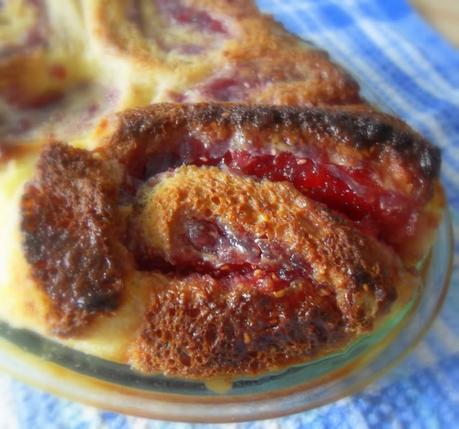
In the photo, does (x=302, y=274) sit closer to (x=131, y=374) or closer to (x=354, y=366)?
(x=354, y=366)

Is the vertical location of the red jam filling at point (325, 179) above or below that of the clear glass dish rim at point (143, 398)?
above

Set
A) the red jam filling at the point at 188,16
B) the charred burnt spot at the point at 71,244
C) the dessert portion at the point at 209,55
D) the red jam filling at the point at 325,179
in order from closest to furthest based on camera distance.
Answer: the charred burnt spot at the point at 71,244 → the red jam filling at the point at 325,179 → the dessert portion at the point at 209,55 → the red jam filling at the point at 188,16

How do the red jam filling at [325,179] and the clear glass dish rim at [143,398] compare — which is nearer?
the clear glass dish rim at [143,398]

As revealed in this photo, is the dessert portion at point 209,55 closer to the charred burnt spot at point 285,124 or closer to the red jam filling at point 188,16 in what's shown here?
the red jam filling at point 188,16

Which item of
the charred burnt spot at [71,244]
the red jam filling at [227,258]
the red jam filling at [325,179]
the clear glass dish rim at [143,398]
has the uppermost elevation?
the red jam filling at [325,179]

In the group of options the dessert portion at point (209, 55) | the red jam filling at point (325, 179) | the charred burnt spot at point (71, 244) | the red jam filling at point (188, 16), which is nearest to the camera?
the charred burnt spot at point (71, 244)

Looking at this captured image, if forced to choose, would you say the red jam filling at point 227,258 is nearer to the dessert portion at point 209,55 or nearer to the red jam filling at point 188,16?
the dessert portion at point 209,55

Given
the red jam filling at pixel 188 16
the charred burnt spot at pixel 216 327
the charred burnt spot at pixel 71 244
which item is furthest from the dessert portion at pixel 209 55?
the charred burnt spot at pixel 216 327

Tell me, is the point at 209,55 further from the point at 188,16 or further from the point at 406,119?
the point at 406,119
